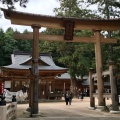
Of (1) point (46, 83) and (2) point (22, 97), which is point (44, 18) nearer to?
(2) point (22, 97)

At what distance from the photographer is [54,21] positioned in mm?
14188

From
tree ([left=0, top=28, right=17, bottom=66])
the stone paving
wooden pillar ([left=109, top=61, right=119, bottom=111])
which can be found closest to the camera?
the stone paving

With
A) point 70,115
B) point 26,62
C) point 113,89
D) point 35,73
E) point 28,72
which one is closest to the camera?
point 70,115

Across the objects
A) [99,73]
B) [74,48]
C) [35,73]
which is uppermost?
[74,48]

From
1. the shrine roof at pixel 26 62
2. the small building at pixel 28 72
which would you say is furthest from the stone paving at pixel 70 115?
the shrine roof at pixel 26 62

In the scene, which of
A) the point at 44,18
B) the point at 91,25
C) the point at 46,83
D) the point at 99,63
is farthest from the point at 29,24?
the point at 46,83

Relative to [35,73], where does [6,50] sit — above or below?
above

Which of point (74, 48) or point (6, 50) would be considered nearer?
point (74, 48)

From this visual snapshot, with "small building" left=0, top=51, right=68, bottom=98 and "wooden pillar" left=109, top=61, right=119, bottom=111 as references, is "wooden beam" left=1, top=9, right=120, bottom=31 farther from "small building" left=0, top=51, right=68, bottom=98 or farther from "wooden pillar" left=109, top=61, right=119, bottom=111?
"small building" left=0, top=51, right=68, bottom=98

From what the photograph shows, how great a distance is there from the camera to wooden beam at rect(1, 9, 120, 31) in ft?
43.1

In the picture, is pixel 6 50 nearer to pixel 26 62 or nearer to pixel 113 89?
pixel 26 62

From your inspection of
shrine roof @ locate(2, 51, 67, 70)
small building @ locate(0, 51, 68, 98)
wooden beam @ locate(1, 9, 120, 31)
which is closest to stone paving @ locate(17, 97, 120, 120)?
wooden beam @ locate(1, 9, 120, 31)

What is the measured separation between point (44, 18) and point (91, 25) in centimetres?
325

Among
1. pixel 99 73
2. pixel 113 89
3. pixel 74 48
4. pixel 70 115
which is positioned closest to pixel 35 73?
pixel 70 115
